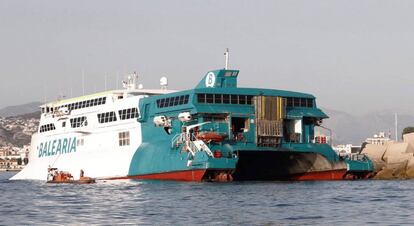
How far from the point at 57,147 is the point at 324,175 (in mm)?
29699

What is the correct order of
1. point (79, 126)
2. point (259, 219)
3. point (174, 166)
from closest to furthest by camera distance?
point (259, 219), point (174, 166), point (79, 126)

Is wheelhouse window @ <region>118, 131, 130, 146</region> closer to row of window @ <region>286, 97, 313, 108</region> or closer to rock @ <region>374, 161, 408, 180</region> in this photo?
row of window @ <region>286, 97, 313, 108</region>

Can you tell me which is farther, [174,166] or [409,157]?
[409,157]

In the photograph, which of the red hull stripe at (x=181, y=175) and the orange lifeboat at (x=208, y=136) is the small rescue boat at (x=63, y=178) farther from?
the orange lifeboat at (x=208, y=136)

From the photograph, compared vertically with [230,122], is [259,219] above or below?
below

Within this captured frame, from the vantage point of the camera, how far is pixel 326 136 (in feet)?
249

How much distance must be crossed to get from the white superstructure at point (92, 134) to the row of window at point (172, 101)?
3.44 m

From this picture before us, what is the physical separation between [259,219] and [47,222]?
31.8 feet

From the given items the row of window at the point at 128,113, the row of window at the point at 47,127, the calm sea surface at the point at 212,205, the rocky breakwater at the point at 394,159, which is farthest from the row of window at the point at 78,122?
the rocky breakwater at the point at 394,159

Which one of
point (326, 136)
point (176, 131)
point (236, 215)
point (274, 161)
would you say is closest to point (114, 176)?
point (176, 131)

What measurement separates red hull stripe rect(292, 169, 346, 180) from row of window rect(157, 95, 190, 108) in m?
13.3

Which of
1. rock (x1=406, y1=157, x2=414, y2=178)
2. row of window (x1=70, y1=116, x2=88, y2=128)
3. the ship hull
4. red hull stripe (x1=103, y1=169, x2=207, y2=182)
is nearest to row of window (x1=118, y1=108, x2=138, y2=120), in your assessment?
row of window (x1=70, y1=116, x2=88, y2=128)

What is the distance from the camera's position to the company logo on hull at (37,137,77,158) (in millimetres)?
86875

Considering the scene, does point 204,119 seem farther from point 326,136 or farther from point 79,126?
point 79,126
